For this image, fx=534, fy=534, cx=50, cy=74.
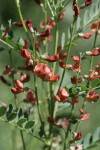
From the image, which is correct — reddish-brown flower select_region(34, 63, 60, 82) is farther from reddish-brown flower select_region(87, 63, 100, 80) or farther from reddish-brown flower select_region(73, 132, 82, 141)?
reddish-brown flower select_region(73, 132, 82, 141)

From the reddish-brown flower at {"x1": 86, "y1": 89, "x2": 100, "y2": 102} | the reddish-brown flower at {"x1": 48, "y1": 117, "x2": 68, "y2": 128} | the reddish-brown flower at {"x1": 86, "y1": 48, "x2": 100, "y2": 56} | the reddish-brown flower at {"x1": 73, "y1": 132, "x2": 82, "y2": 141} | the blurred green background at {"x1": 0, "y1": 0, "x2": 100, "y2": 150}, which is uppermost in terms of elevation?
the blurred green background at {"x1": 0, "y1": 0, "x2": 100, "y2": 150}

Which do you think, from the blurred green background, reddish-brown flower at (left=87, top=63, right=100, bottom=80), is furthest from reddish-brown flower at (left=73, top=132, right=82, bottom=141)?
the blurred green background

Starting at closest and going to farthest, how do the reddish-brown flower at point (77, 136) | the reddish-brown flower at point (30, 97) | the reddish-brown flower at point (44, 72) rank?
the reddish-brown flower at point (44, 72)
the reddish-brown flower at point (77, 136)
the reddish-brown flower at point (30, 97)

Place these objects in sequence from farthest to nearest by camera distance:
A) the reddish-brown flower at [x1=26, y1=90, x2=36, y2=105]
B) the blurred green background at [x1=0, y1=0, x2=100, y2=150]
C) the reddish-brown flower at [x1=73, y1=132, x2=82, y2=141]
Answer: the blurred green background at [x1=0, y1=0, x2=100, y2=150] < the reddish-brown flower at [x1=26, y1=90, x2=36, y2=105] < the reddish-brown flower at [x1=73, y1=132, x2=82, y2=141]

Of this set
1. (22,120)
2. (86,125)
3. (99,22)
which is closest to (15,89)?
(22,120)

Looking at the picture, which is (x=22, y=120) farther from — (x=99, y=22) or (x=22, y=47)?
(x=99, y=22)

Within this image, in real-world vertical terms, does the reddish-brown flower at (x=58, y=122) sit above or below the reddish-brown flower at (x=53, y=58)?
below

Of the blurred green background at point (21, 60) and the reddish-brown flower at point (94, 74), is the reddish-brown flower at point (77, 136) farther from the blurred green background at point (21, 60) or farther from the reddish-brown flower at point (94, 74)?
the blurred green background at point (21, 60)

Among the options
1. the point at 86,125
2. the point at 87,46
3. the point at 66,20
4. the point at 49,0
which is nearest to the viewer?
the point at 49,0

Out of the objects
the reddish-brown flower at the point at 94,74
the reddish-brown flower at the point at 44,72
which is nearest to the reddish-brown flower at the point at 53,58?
the reddish-brown flower at the point at 44,72

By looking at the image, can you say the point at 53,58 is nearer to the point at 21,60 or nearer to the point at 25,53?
the point at 25,53

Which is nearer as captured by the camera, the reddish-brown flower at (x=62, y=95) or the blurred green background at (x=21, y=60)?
the reddish-brown flower at (x=62, y=95)
